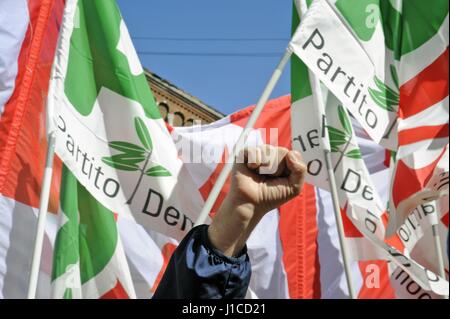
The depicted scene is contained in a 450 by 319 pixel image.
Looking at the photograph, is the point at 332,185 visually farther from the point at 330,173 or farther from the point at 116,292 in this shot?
the point at 116,292

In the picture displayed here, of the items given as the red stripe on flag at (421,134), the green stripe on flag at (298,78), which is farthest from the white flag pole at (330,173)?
the red stripe on flag at (421,134)

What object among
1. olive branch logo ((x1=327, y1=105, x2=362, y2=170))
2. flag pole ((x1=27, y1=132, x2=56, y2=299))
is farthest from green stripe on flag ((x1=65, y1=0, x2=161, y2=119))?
olive branch logo ((x1=327, y1=105, x2=362, y2=170))

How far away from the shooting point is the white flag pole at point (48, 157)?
392 cm

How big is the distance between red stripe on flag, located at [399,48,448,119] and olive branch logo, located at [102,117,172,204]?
1.85 m

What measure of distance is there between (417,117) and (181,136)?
2383 millimetres

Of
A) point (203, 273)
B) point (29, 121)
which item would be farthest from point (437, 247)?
point (203, 273)

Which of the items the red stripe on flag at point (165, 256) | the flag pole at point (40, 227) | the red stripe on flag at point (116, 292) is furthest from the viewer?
the red stripe on flag at point (165, 256)

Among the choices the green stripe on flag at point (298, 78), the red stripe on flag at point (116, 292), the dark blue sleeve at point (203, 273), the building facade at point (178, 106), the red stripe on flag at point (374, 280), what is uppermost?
the building facade at point (178, 106)

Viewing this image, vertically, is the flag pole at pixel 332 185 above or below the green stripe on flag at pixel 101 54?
below

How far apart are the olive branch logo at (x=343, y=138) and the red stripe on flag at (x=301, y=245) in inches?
103

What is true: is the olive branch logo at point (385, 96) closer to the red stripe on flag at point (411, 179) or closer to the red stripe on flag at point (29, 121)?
the red stripe on flag at point (411, 179)

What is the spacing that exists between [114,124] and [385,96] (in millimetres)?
1878

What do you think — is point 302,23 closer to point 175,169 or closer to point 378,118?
point 378,118
